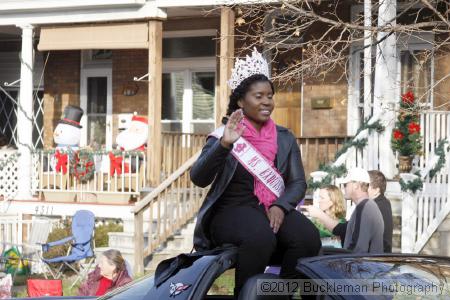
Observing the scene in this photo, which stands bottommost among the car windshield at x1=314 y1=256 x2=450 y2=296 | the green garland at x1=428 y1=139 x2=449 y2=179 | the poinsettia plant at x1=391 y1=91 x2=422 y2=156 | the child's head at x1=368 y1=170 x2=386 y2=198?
the car windshield at x1=314 y1=256 x2=450 y2=296

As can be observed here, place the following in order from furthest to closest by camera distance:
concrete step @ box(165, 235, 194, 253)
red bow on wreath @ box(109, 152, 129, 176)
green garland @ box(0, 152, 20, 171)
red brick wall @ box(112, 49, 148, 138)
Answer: red brick wall @ box(112, 49, 148, 138), green garland @ box(0, 152, 20, 171), red bow on wreath @ box(109, 152, 129, 176), concrete step @ box(165, 235, 194, 253)

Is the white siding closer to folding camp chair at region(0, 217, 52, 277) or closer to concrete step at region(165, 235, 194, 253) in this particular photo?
folding camp chair at region(0, 217, 52, 277)

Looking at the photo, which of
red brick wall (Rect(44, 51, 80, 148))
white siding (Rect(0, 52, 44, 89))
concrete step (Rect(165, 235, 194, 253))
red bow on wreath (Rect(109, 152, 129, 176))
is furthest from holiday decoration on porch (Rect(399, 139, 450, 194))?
white siding (Rect(0, 52, 44, 89))

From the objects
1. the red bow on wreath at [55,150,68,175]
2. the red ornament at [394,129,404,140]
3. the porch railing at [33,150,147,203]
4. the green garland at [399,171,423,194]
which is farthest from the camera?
the red bow on wreath at [55,150,68,175]

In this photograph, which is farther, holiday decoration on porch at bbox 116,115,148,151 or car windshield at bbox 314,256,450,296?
holiday decoration on porch at bbox 116,115,148,151

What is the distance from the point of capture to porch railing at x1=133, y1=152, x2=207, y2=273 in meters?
14.0

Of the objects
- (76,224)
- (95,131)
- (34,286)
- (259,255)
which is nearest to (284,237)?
(259,255)

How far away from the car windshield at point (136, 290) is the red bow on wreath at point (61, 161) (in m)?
11.5

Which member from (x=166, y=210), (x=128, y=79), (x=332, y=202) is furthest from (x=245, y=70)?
(x=128, y=79)

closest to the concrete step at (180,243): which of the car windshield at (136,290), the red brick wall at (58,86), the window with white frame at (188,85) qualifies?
the window with white frame at (188,85)

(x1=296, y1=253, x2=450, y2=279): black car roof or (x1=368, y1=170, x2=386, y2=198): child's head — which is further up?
(x1=368, y1=170, x2=386, y2=198): child's head

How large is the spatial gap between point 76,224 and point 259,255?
32.3 feet

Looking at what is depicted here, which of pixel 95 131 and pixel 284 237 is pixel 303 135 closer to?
pixel 95 131

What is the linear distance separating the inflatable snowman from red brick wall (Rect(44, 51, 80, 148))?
1.59 meters
